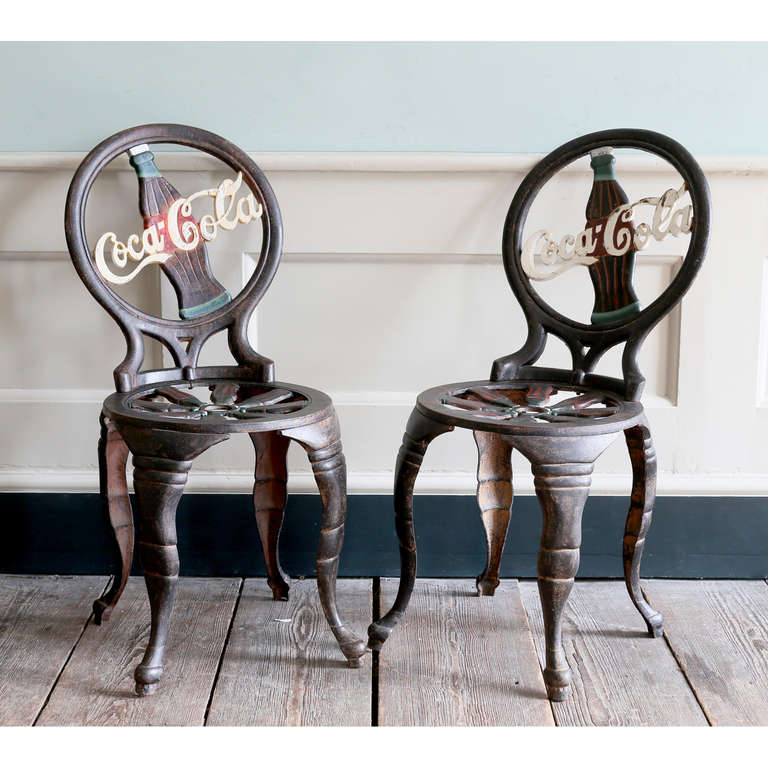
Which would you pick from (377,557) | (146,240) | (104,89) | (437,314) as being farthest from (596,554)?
(104,89)

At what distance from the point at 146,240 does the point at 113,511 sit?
53 centimetres

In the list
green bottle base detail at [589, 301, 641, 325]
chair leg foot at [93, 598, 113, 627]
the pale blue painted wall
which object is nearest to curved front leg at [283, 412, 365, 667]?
chair leg foot at [93, 598, 113, 627]

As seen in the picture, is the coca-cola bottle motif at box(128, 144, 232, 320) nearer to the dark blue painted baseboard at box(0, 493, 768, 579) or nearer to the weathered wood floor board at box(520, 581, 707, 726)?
the dark blue painted baseboard at box(0, 493, 768, 579)

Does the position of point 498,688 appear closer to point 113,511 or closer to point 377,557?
point 377,557

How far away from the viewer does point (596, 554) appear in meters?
1.91

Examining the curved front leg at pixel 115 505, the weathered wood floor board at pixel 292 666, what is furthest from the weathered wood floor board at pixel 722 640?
the curved front leg at pixel 115 505

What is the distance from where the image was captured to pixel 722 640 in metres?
1.64

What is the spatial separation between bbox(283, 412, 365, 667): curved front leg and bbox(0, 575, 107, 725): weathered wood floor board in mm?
505

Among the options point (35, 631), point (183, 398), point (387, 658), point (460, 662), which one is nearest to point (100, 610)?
point (35, 631)

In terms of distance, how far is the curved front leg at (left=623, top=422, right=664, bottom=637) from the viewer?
5.22 ft

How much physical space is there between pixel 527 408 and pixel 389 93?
0.75m

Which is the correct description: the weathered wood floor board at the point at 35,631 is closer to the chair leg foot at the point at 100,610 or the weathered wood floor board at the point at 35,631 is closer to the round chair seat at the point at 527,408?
the chair leg foot at the point at 100,610

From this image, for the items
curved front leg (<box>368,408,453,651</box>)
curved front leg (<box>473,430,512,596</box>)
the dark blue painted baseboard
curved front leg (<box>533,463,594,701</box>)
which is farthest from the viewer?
the dark blue painted baseboard

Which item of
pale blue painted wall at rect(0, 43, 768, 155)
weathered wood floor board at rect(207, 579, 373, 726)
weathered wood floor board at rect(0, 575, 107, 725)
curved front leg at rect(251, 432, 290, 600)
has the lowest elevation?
weathered wood floor board at rect(207, 579, 373, 726)
